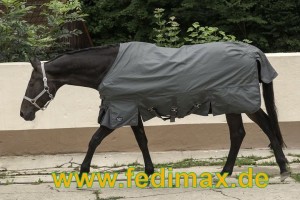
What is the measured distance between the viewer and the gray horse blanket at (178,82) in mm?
6074

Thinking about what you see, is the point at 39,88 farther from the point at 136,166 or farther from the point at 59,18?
the point at 59,18

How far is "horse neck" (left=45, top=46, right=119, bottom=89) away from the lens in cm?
626

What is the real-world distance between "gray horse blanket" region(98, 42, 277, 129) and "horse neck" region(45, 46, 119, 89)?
14cm

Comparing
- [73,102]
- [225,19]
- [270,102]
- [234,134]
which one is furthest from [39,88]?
[225,19]

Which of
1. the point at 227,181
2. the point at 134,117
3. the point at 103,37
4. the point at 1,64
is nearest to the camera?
the point at 134,117

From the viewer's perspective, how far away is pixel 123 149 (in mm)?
8141

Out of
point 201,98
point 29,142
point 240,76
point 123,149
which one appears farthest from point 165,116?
point 29,142

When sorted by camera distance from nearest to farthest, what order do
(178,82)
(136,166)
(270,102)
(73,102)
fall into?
(178,82)
(270,102)
(136,166)
(73,102)

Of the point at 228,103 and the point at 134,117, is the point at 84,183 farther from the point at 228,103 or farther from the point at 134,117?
the point at 228,103

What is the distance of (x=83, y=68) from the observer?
20.6 feet

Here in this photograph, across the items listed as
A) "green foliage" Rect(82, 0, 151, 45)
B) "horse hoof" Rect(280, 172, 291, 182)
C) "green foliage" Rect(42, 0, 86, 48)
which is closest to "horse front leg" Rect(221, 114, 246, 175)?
"horse hoof" Rect(280, 172, 291, 182)

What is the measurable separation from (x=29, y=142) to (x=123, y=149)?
123 cm

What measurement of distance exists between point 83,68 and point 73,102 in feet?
6.08

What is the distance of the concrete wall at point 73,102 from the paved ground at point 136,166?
0.43 meters
